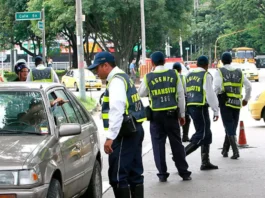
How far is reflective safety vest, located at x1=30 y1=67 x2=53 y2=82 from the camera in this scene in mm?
13852

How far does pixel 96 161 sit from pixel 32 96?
1393 mm

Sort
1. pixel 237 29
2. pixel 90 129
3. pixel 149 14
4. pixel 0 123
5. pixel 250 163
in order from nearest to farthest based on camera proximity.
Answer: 1. pixel 0 123
2. pixel 90 129
3. pixel 250 163
4. pixel 149 14
5. pixel 237 29

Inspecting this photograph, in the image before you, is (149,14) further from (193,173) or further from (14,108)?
(14,108)

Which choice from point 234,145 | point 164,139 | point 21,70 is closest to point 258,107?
point 234,145

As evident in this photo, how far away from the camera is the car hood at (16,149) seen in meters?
6.02

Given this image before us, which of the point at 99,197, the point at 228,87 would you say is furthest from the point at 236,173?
the point at 99,197

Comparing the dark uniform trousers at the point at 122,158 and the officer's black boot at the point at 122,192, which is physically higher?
the dark uniform trousers at the point at 122,158

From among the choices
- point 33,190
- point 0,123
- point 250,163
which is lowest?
point 250,163

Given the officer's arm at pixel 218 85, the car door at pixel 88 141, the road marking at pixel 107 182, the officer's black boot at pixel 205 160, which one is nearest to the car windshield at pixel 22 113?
the car door at pixel 88 141

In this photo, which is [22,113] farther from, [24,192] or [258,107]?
[258,107]

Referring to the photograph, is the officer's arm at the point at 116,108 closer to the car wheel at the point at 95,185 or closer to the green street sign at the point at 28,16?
the car wheel at the point at 95,185

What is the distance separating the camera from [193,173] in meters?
A: 11.1

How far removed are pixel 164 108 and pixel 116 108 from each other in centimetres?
314

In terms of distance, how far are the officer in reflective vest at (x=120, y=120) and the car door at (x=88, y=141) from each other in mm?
447
